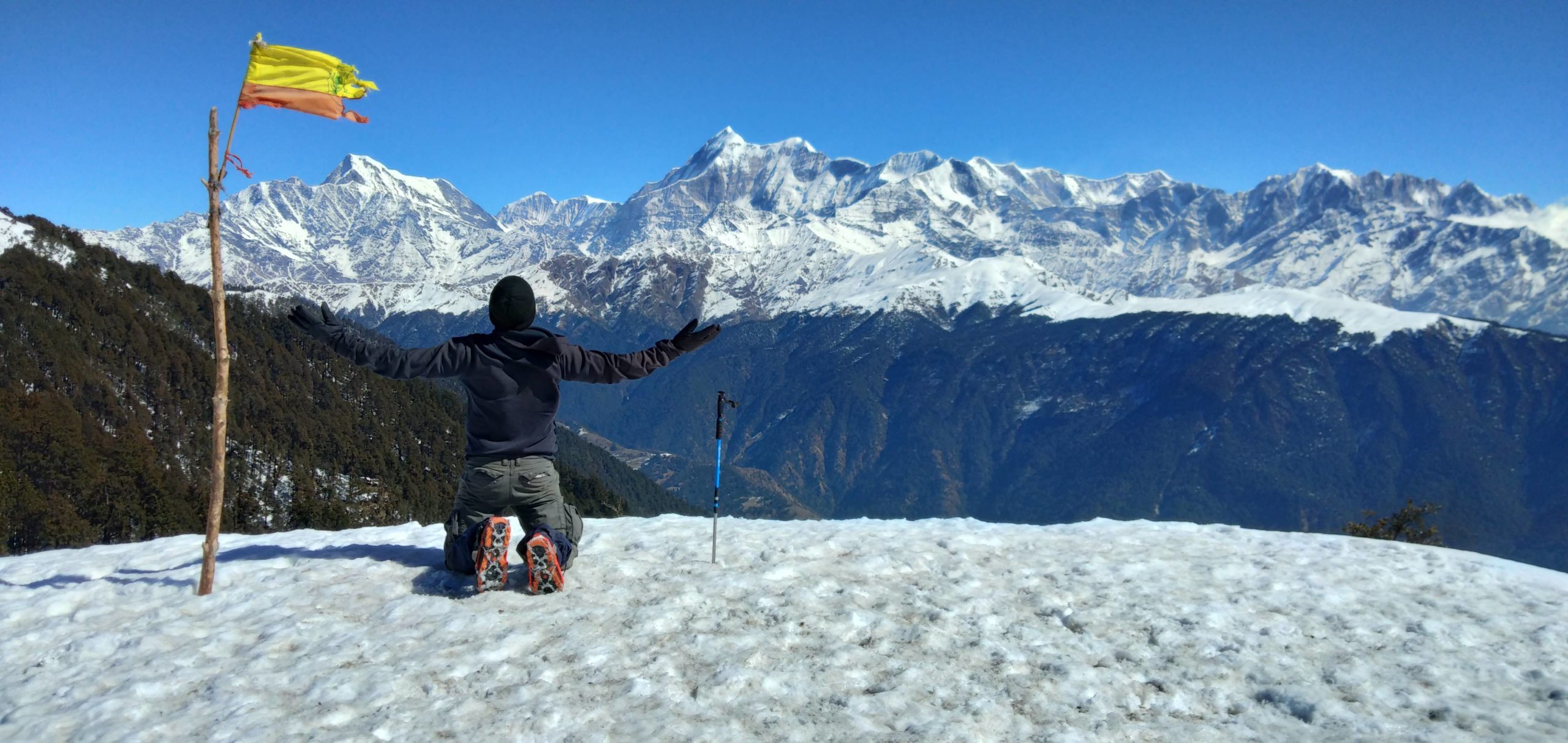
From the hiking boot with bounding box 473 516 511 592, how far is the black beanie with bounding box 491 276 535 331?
2510 mm

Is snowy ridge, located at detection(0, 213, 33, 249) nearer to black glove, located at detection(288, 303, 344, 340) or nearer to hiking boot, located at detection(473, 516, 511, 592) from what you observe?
black glove, located at detection(288, 303, 344, 340)

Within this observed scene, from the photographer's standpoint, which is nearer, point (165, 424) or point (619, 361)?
point (619, 361)

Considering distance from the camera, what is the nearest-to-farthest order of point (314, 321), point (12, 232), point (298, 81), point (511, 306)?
1. point (314, 321)
2. point (511, 306)
3. point (298, 81)
4. point (12, 232)

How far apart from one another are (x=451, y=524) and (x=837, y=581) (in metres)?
5.38

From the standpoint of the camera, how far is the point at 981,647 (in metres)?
9.29

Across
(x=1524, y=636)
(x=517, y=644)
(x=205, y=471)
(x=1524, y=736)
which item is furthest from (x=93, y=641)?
(x=205, y=471)

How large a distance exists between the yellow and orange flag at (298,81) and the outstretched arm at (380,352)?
333 centimetres

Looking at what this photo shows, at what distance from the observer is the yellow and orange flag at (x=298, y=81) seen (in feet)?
38.0

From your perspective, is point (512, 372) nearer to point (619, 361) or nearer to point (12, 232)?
point (619, 361)

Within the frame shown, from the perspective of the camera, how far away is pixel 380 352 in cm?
1022

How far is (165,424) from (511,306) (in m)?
175

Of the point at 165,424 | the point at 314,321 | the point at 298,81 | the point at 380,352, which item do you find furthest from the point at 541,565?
the point at 165,424

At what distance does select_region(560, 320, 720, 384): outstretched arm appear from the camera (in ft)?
36.4

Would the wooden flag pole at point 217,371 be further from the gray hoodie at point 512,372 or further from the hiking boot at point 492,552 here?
the hiking boot at point 492,552
